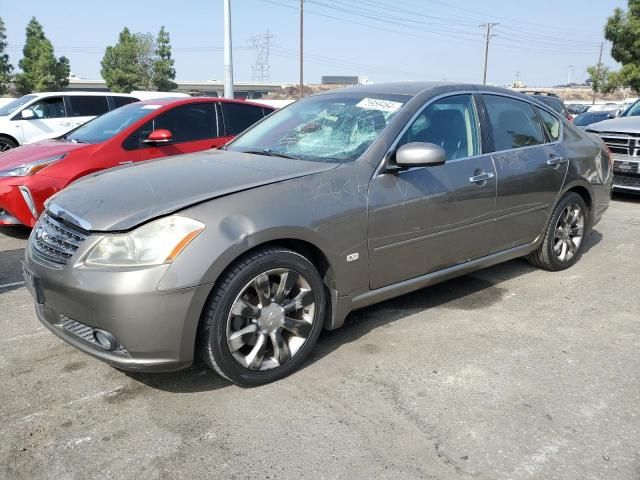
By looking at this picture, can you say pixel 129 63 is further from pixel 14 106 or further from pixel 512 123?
pixel 512 123

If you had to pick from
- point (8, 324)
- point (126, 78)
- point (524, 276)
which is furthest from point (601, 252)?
point (126, 78)

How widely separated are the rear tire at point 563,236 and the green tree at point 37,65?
47.3 metres

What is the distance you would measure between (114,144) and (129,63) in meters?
50.9

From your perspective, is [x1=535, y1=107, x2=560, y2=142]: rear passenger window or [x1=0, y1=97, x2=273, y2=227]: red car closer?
[x1=535, y1=107, x2=560, y2=142]: rear passenger window

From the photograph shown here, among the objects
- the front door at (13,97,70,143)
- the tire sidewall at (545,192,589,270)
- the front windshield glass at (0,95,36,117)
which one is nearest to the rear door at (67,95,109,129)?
the front door at (13,97,70,143)

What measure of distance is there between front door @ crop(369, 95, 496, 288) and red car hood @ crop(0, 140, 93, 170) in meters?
3.94

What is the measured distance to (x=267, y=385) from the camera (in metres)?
3.00

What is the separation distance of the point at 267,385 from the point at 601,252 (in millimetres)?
4220

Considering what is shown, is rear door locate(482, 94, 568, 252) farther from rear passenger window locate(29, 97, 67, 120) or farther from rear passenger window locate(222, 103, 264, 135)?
rear passenger window locate(29, 97, 67, 120)

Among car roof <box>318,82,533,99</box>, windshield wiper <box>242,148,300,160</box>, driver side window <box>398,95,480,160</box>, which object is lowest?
windshield wiper <box>242,148,300,160</box>

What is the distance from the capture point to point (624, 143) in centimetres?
815

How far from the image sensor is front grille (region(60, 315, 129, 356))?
2664 mm

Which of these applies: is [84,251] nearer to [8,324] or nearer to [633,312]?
[8,324]

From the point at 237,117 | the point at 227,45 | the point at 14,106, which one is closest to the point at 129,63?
the point at 227,45
